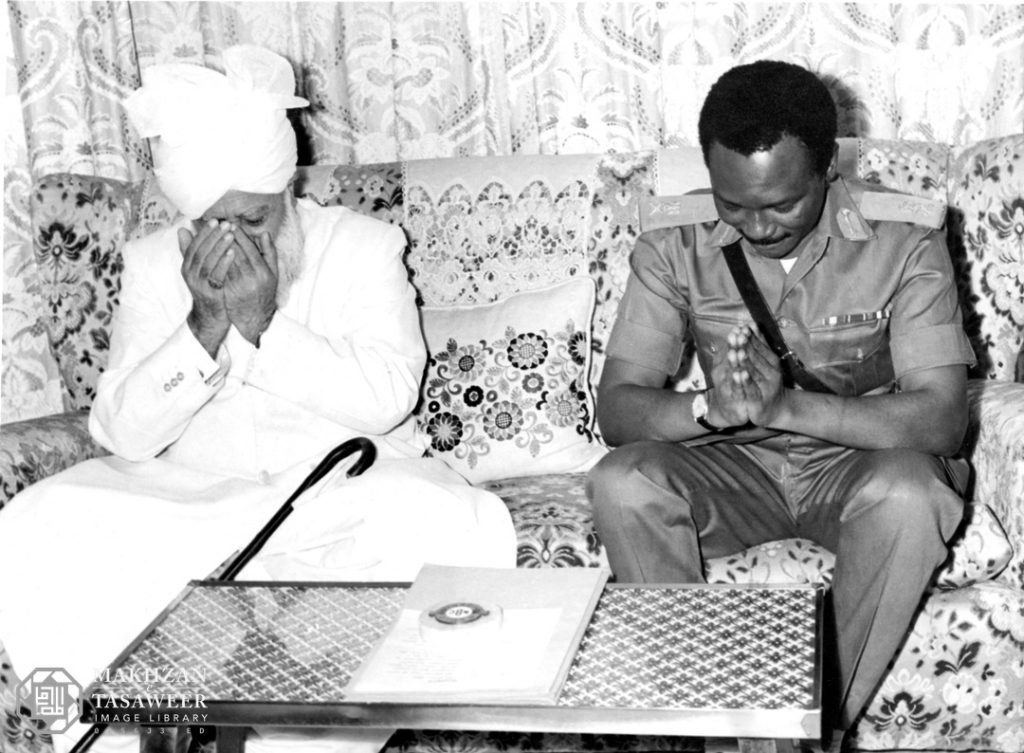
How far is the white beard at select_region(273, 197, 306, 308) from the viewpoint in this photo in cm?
264

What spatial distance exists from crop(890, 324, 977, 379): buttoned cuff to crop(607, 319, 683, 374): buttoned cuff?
1.41 ft

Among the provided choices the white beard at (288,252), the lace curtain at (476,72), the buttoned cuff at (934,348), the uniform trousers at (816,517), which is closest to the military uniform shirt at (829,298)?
the buttoned cuff at (934,348)

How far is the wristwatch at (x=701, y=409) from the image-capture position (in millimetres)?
2236

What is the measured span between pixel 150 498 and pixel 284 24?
59.3 inches

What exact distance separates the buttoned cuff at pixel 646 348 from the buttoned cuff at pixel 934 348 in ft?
1.41

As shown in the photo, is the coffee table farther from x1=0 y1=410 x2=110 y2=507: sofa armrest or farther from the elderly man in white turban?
x1=0 y1=410 x2=110 y2=507: sofa armrest

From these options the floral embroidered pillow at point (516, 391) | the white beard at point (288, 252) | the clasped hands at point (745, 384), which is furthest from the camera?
the floral embroidered pillow at point (516, 391)

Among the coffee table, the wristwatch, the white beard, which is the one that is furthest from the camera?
the white beard

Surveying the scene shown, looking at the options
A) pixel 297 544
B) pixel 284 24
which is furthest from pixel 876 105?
pixel 297 544

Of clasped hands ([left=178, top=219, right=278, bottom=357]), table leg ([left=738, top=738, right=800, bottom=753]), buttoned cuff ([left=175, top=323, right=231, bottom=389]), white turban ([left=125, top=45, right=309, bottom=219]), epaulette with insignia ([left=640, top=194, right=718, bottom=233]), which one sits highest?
white turban ([left=125, top=45, right=309, bottom=219])

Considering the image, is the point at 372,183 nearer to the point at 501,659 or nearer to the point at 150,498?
the point at 150,498

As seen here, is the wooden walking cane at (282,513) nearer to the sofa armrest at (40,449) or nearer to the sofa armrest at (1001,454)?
the sofa armrest at (40,449)

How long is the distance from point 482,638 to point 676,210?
1.14 metres

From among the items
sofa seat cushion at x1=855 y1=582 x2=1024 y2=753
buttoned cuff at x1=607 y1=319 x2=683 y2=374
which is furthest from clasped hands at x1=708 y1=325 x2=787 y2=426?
sofa seat cushion at x1=855 y1=582 x2=1024 y2=753
